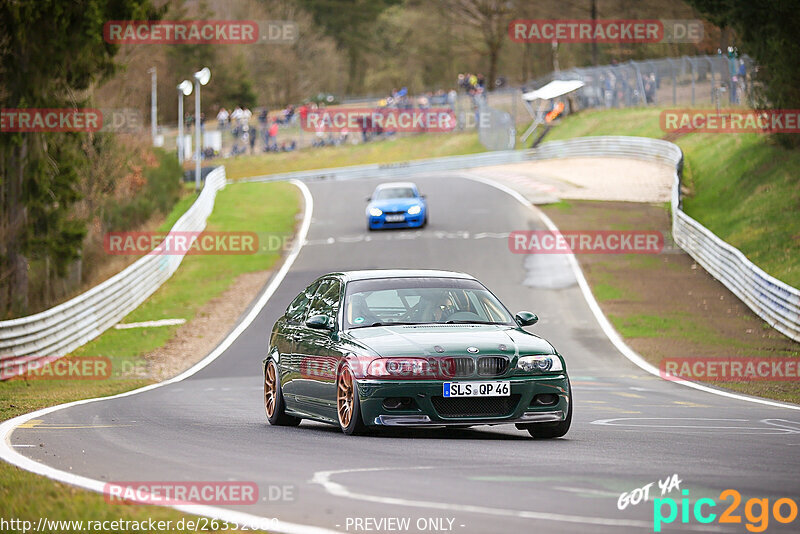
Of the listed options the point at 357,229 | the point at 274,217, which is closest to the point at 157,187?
the point at 274,217

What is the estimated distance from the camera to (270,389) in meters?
12.2

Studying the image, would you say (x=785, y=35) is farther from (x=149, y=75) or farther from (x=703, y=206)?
(x=149, y=75)

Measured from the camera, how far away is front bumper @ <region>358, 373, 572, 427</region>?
9648 millimetres

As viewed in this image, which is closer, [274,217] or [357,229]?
[357,229]

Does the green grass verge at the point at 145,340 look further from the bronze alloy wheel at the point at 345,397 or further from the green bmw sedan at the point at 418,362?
the green bmw sedan at the point at 418,362

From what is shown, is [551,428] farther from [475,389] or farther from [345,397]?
[345,397]

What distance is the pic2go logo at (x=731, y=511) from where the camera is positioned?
6.07 m

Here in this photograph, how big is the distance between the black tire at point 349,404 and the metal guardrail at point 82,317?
10.9 m

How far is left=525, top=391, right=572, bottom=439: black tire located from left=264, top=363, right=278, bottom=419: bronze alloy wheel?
285 cm

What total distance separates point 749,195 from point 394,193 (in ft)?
37.5

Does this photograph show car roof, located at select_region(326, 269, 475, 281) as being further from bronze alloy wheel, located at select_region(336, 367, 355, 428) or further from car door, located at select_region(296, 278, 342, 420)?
bronze alloy wheel, located at select_region(336, 367, 355, 428)

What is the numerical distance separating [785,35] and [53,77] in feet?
66.7

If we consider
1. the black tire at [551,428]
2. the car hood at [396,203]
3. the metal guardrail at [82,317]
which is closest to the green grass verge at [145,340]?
the metal guardrail at [82,317]

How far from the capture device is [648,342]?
23.4 m
